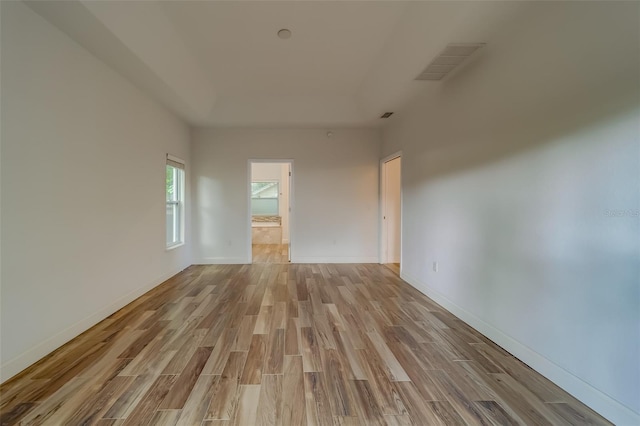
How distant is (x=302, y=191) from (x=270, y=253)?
1996 mm

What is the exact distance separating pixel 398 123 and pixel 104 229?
4.32 m

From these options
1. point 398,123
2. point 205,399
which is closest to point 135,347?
point 205,399

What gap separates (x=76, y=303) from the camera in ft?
7.64

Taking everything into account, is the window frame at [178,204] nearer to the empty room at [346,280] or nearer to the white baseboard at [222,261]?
the empty room at [346,280]

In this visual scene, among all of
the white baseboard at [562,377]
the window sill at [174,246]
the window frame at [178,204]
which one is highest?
the window frame at [178,204]

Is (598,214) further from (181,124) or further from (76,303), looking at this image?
(181,124)

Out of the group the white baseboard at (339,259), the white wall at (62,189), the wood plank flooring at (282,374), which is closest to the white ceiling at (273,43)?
the white wall at (62,189)

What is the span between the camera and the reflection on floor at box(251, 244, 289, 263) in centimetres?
561

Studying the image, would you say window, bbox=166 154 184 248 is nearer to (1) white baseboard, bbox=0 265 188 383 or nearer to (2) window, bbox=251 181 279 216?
(1) white baseboard, bbox=0 265 188 383

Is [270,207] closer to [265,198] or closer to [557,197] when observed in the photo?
[265,198]

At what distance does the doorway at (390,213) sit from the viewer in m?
5.24

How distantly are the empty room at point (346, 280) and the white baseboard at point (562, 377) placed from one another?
0.04ft

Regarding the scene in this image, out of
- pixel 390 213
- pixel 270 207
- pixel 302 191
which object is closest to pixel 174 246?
pixel 302 191

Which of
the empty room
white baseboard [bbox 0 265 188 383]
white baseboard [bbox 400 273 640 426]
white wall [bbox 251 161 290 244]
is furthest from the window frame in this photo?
white baseboard [bbox 400 273 640 426]
